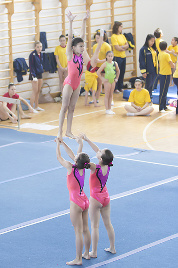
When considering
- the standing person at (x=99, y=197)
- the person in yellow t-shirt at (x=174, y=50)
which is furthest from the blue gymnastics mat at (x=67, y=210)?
the person in yellow t-shirt at (x=174, y=50)

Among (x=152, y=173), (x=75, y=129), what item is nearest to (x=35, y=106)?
(x=75, y=129)

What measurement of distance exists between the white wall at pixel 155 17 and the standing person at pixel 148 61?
124 inches

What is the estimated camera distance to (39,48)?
40.0ft

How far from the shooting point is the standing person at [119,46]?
1426 cm

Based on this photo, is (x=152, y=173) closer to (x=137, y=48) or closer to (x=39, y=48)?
(x=39, y=48)

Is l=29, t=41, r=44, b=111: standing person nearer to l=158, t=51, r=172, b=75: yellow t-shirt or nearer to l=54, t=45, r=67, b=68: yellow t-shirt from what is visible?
l=54, t=45, r=67, b=68: yellow t-shirt

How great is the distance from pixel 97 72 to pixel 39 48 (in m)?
1.56

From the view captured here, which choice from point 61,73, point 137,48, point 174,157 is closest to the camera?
point 174,157

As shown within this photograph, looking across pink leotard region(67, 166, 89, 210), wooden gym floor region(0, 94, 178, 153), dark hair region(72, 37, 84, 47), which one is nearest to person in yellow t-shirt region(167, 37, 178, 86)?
wooden gym floor region(0, 94, 178, 153)

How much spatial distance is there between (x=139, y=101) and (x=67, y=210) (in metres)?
6.01

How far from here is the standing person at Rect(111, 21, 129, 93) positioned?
14258 millimetres

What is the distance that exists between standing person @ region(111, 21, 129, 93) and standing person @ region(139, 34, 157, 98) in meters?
1.68

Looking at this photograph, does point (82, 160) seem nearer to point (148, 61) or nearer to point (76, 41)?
point (76, 41)

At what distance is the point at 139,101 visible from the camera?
1179cm
